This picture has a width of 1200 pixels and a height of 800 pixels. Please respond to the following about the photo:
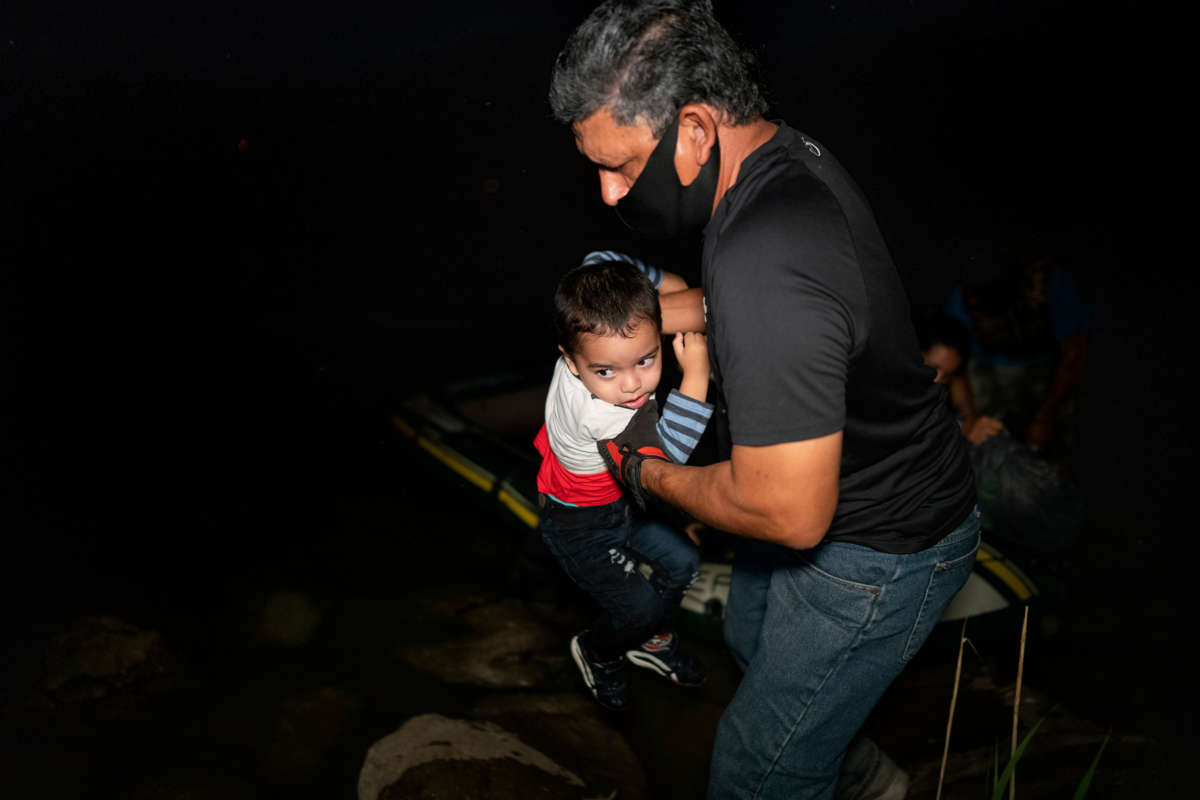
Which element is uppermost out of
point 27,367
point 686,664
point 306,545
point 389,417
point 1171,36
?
point 1171,36

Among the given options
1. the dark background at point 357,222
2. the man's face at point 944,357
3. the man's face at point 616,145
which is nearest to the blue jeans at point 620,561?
the man's face at point 616,145

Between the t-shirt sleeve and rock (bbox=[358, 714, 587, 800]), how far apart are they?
6.13 feet

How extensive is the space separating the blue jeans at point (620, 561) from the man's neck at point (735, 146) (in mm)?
1278

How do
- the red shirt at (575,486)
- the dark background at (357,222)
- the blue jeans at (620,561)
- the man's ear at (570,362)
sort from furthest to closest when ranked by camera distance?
the dark background at (357,222), the blue jeans at (620,561), the red shirt at (575,486), the man's ear at (570,362)

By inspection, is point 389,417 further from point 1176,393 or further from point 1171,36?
point 1171,36

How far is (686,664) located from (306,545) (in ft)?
9.36

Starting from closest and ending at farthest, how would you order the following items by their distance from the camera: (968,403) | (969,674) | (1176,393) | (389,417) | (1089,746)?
(1089,746) → (969,674) → (968,403) → (389,417) → (1176,393)

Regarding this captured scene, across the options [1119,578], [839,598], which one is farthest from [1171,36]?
[839,598]

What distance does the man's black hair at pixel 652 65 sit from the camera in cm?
124

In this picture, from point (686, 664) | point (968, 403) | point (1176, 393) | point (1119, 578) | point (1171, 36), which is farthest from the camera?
point (1171, 36)

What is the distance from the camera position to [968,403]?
13.1 feet

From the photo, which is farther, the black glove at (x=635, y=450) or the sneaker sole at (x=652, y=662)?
the sneaker sole at (x=652, y=662)

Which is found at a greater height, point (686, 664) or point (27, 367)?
point (686, 664)

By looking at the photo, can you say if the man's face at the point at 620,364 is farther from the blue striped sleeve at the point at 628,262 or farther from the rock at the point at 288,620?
the rock at the point at 288,620
